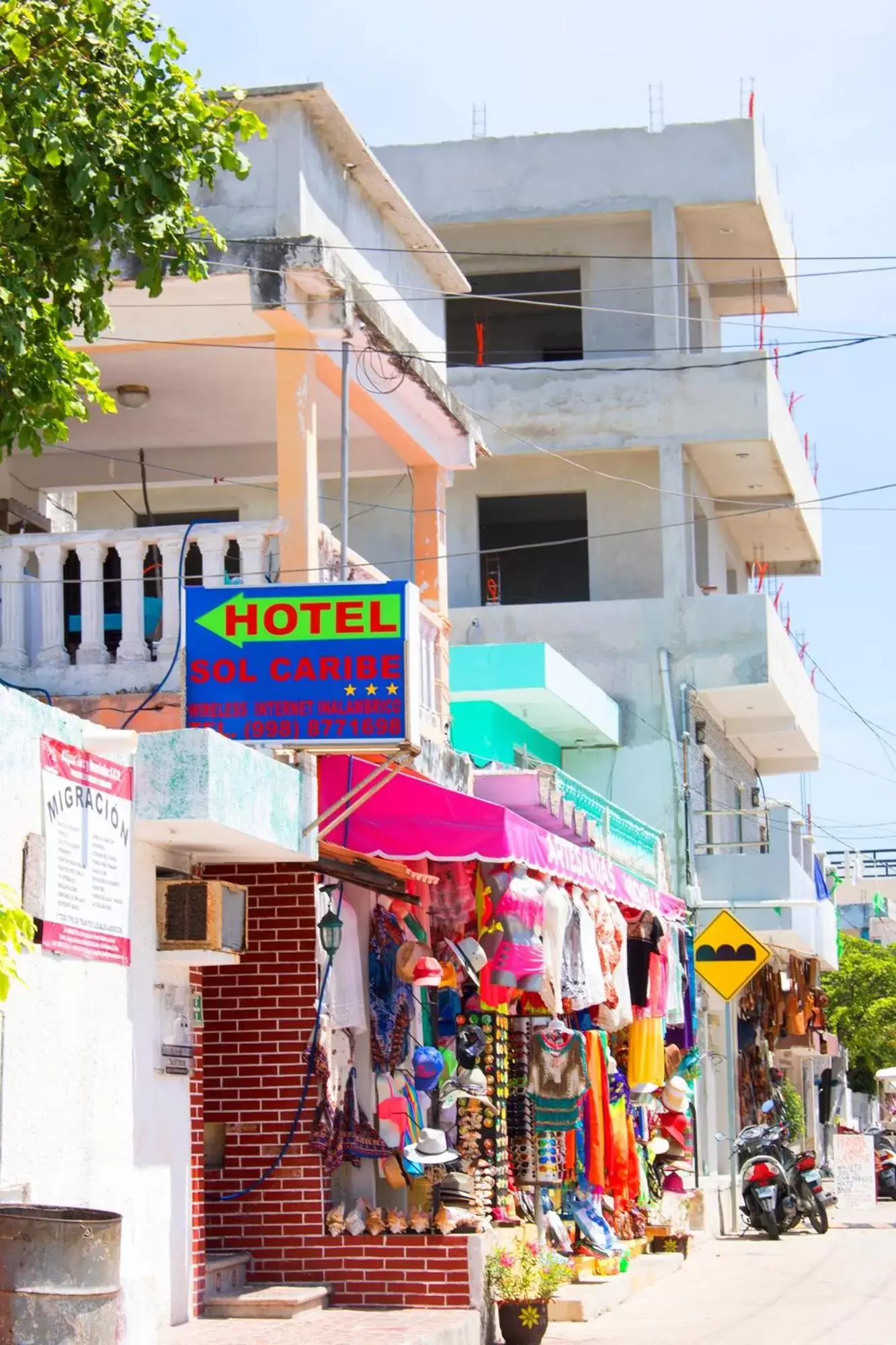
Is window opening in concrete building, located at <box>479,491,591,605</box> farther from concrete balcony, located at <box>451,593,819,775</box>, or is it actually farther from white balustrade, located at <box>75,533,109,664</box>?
white balustrade, located at <box>75,533,109,664</box>

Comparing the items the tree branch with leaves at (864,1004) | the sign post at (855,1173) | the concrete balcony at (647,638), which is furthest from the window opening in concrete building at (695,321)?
the tree branch with leaves at (864,1004)

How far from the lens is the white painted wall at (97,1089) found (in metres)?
9.26

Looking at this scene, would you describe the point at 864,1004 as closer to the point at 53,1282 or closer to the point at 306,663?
the point at 306,663

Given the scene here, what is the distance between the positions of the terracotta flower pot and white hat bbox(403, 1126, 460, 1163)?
1.35m

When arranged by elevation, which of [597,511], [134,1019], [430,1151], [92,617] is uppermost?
[597,511]

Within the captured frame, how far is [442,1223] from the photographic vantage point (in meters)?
13.4

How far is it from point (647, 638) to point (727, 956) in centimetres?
769

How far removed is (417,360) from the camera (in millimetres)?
15344

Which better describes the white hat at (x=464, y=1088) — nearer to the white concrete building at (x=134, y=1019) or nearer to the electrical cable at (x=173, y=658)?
the white concrete building at (x=134, y=1019)

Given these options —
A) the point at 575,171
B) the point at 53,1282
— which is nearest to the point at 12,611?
the point at 53,1282

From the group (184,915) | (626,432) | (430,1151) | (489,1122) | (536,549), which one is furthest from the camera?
(536,549)

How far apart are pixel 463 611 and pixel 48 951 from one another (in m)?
18.6

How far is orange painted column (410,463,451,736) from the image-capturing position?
1573cm

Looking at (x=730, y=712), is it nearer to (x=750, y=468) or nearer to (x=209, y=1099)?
(x=750, y=468)
